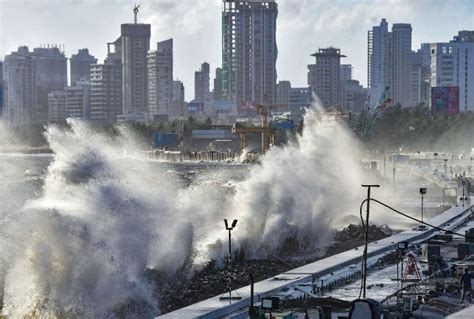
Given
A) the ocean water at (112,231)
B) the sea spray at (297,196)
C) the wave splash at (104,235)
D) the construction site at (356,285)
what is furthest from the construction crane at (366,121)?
the construction site at (356,285)

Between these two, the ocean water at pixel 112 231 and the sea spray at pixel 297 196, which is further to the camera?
the sea spray at pixel 297 196

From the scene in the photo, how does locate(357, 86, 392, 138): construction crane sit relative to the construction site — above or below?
above

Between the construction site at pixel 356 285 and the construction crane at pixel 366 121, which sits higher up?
the construction crane at pixel 366 121

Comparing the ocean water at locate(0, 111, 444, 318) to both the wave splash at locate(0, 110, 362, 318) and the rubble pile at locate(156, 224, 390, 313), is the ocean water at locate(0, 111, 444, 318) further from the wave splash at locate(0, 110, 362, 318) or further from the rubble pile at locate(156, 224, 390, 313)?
the rubble pile at locate(156, 224, 390, 313)

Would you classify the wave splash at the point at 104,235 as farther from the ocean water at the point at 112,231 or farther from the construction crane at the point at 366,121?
the construction crane at the point at 366,121

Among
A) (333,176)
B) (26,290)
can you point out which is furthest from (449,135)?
(26,290)

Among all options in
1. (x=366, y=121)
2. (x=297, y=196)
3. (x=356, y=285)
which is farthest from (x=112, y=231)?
(x=366, y=121)

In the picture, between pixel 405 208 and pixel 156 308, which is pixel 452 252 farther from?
pixel 405 208

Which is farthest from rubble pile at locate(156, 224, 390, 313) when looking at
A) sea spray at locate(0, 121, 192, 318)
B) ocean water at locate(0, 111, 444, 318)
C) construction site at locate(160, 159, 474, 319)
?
sea spray at locate(0, 121, 192, 318)

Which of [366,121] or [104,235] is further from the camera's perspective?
[366,121]

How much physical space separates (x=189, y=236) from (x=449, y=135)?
145381 mm

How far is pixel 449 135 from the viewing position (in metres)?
188

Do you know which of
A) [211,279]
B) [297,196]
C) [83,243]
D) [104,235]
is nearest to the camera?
[83,243]

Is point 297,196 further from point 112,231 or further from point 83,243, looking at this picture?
point 83,243
